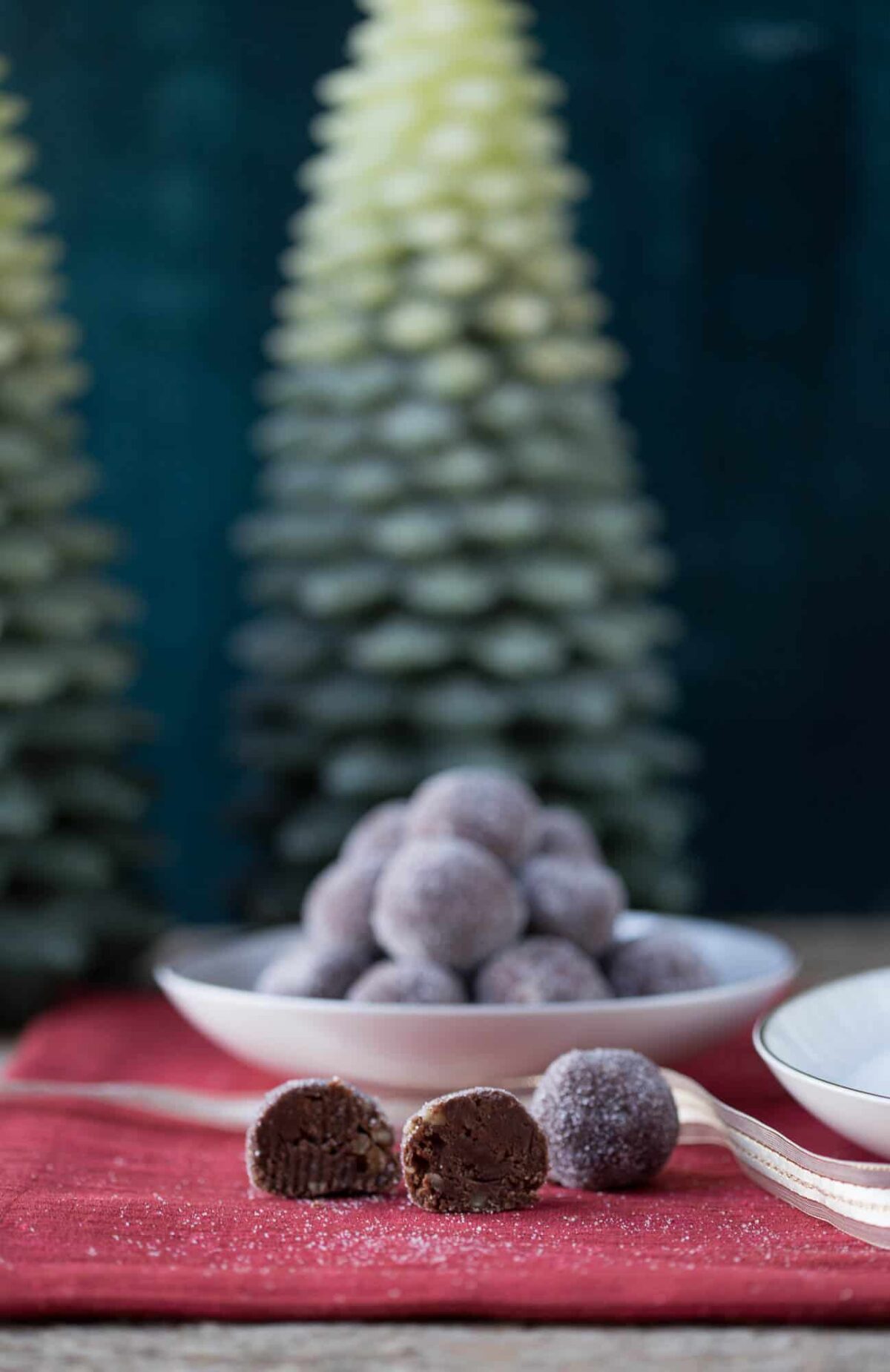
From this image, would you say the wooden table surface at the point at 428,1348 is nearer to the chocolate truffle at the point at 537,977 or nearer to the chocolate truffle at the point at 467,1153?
the chocolate truffle at the point at 467,1153

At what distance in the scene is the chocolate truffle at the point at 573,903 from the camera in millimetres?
750

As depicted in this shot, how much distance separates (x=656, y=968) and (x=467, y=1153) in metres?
0.21

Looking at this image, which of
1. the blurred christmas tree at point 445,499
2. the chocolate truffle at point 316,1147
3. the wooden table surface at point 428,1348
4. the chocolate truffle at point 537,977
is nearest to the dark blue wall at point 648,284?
the blurred christmas tree at point 445,499

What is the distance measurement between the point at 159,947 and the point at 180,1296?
758 millimetres

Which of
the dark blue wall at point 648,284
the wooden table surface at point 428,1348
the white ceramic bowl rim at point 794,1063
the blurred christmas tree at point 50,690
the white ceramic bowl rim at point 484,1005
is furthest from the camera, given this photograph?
the dark blue wall at point 648,284

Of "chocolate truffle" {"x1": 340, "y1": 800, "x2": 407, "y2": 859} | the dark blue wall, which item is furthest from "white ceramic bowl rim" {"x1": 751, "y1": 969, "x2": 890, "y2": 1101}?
the dark blue wall

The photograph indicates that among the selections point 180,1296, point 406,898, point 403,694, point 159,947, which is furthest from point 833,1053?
point 159,947

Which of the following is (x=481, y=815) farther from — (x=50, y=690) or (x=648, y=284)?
(x=648, y=284)

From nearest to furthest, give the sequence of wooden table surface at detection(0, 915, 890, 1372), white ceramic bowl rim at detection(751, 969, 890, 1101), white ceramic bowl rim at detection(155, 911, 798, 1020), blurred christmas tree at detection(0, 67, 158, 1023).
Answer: wooden table surface at detection(0, 915, 890, 1372) < white ceramic bowl rim at detection(751, 969, 890, 1101) < white ceramic bowl rim at detection(155, 911, 798, 1020) < blurred christmas tree at detection(0, 67, 158, 1023)

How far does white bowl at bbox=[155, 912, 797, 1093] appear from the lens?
676mm

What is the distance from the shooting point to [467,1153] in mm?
576

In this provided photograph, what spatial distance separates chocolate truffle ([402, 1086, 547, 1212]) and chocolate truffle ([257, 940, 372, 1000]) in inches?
6.7

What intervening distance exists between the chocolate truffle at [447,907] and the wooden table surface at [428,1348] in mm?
246

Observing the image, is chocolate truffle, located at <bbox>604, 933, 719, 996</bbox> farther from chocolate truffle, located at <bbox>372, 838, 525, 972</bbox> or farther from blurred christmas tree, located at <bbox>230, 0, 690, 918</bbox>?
blurred christmas tree, located at <bbox>230, 0, 690, 918</bbox>
